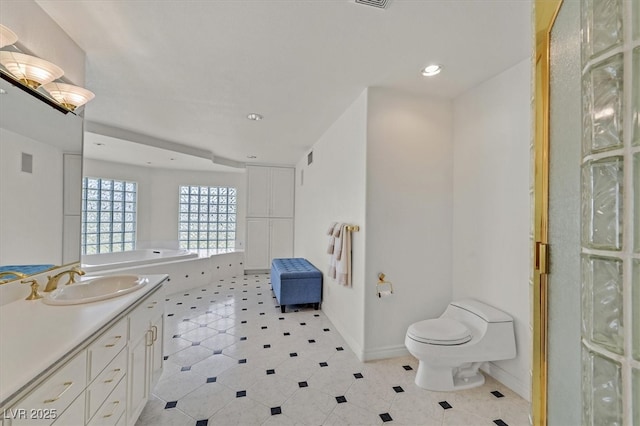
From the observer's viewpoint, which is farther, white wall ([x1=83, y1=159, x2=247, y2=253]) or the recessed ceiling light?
white wall ([x1=83, y1=159, x2=247, y2=253])

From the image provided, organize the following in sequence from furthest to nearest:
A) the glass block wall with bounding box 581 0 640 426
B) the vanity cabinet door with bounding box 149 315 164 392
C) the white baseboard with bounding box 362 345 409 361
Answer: the white baseboard with bounding box 362 345 409 361
the vanity cabinet door with bounding box 149 315 164 392
the glass block wall with bounding box 581 0 640 426

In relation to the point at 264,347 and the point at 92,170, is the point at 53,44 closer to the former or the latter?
the point at 264,347

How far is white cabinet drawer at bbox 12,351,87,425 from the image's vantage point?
0.83 m

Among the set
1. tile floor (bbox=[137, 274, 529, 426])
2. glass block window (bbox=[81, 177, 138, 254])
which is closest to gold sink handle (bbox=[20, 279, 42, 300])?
tile floor (bbox=[137, 274, 529, 426])

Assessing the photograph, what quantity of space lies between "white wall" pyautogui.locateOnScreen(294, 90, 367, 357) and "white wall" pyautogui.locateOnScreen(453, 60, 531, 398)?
3.15ft

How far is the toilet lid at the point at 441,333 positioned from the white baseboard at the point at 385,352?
48 centimetres

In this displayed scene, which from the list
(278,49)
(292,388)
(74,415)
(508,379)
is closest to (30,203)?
(74,415)

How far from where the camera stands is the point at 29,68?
145cm

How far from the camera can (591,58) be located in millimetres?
470

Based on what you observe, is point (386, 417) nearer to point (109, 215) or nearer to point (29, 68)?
point (29, 68)

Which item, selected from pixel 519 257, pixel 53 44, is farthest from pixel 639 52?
pixel 53 44

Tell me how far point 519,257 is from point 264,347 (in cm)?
243

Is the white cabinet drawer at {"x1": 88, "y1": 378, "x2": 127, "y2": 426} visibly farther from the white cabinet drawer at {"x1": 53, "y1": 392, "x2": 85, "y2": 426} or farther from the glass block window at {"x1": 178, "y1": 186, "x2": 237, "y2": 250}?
the glass block window at {"x1": 178, "y1": 186, "x2": 237, "y2": 250}

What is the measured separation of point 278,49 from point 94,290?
2.07 metres
